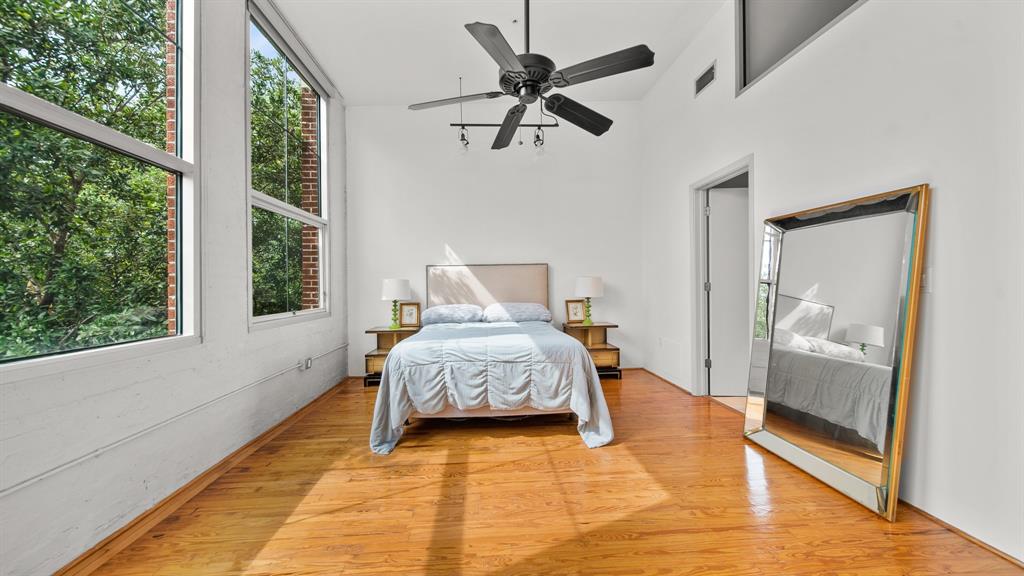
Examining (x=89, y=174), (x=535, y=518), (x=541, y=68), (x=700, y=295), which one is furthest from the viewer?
(x=700, y=295)

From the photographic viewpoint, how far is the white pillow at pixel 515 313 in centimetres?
445

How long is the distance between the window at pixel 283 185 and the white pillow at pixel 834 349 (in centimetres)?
358

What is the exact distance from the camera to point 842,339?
2.12m

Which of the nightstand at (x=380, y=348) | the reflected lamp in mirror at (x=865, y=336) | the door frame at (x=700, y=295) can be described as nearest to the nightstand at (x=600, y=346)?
the door frame at (x=700, y=295)

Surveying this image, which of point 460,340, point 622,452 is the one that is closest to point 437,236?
point 460,340

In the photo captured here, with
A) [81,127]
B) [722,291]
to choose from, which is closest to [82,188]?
[81,127]

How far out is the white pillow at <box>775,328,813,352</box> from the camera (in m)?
2.38

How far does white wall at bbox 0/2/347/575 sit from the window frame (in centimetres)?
7

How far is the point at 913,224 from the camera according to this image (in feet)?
6.04

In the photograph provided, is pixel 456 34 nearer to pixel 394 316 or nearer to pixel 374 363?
pixel 394 316

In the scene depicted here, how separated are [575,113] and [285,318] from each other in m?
2.76

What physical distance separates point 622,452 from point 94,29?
3.45 metres

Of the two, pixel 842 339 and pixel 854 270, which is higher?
pixel 854 270

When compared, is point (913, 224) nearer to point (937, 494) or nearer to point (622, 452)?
point (937, 494)
